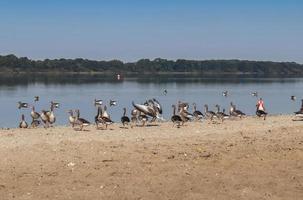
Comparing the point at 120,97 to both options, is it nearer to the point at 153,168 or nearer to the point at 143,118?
the point at 143,118

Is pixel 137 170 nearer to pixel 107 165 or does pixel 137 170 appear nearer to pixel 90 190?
pixel 107 165

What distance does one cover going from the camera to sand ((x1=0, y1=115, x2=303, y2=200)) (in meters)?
11.2

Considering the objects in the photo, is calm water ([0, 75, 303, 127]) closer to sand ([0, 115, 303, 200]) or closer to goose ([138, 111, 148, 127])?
goose ([138, 111, 148, 127])

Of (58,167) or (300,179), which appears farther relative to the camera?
(58,167)

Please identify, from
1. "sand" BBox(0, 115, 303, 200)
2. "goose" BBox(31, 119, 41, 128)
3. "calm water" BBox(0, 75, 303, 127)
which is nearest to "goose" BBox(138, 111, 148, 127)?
"goose" BBox(31, 119, 41, 128)

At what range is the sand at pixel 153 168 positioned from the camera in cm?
1122

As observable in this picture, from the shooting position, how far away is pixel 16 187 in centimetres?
1160

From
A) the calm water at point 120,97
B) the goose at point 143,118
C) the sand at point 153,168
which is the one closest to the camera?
the sand at point 153,168

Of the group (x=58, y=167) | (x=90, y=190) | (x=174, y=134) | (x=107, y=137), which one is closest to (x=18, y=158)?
(x=58, y=167)

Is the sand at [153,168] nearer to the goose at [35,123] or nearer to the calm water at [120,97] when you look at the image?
the goose at [35,123]

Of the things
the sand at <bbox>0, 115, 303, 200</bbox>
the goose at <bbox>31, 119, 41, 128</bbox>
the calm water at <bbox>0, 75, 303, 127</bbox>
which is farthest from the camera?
the calm water at <bbox>0, 75, 303, 127</bbox>

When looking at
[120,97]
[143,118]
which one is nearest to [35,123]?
[143,118]

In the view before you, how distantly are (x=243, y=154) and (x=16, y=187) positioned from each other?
6.01 metres

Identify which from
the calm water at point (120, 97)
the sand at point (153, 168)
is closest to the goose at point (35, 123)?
the calm water at point (120, 97)
